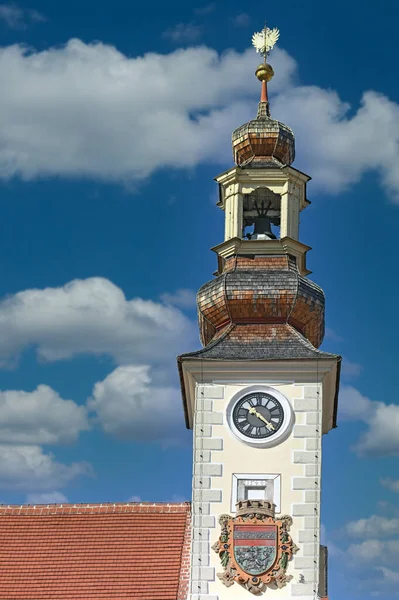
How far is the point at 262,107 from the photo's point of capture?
4081 centimetres

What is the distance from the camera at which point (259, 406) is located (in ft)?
112

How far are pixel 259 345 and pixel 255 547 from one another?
192 inches

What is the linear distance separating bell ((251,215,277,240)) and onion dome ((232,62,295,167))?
1.47 meters

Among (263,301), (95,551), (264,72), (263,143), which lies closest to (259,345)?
(263,301)

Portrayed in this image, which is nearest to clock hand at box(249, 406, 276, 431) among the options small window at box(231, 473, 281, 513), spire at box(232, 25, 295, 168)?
small window at box(231, 473, 281, 513)

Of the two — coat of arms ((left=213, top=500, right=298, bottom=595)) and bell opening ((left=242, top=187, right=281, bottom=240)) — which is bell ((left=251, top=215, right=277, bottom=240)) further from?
coat of arms ((left=213, top=500, right=298, bottom=595))

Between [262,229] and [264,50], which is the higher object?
[264,50]

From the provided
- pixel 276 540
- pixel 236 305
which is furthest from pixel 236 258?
pixel 276 540

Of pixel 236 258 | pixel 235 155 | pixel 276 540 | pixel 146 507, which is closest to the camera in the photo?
pixel 276 540

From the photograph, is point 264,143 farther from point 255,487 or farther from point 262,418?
point 255,487

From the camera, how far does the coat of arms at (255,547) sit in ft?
106

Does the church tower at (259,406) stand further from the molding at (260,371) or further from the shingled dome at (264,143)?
the shingled dome at (264,143)

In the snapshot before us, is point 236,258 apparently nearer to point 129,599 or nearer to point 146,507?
point 146,507

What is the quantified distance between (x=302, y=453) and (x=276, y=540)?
6.77ft
